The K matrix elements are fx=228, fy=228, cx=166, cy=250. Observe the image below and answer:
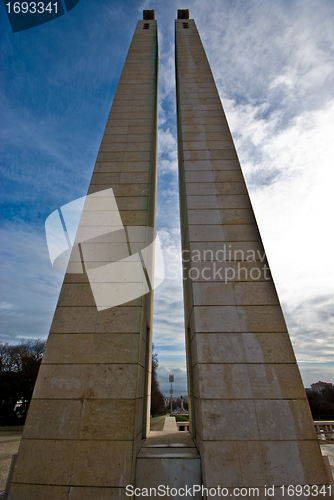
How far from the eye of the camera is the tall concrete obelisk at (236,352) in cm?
604

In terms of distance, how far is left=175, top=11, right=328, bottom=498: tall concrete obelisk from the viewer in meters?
6.04

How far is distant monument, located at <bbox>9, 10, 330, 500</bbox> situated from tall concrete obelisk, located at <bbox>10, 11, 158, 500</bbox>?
31mm

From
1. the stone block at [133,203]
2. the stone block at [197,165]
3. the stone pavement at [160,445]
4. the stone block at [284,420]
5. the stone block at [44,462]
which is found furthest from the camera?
the stone block at [197,165]

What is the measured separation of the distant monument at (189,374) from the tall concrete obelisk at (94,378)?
0.03m

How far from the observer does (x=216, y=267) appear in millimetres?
8727

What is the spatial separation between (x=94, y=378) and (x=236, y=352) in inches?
177

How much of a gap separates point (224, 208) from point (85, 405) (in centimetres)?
875

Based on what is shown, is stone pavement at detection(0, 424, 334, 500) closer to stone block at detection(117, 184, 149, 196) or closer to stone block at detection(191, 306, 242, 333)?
stone block at detection(191, 306, 242, 333)

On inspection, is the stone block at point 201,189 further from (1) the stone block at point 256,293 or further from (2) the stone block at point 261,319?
(2) the stone block at point 261,319

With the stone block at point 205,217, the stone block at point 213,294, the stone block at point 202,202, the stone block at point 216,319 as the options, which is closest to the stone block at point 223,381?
the stone block at point 216,319

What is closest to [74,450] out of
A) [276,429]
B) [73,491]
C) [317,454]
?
[73,491]

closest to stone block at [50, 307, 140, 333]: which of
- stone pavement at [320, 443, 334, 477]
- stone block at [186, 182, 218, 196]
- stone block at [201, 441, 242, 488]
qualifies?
stone block at [201, 441, 242, 488]

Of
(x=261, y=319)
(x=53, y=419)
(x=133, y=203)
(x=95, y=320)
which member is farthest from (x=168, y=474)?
(x=133, y=203)

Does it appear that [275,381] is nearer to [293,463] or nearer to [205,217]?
[293,463]
